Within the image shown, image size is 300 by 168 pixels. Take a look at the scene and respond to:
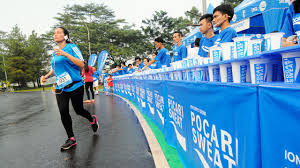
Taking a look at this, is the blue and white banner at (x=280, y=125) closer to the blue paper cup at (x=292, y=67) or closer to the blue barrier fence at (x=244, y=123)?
the blue barrier fence at (x=244, y=123)

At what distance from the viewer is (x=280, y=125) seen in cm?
99

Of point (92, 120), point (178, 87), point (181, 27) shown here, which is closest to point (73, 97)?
point (92, 120)

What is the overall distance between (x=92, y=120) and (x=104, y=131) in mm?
501

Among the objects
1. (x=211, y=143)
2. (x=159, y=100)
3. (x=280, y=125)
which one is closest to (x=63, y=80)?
(x=159, y=100)

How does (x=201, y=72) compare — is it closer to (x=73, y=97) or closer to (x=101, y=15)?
(x=73, y=97)

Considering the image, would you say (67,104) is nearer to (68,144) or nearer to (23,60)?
(68,144)

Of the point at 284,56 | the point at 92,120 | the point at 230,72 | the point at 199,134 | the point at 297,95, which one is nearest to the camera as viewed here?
the point at 297,95

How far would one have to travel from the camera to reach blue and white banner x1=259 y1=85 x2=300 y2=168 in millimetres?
912

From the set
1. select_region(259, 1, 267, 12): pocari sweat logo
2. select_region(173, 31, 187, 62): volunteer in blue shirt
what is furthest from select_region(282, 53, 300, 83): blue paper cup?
select_region(259, 1, 267, 12): pocari sweat logo

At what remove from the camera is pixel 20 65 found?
49.4 m

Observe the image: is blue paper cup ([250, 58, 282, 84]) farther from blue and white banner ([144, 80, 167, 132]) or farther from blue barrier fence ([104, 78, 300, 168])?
blue and white banner ([144, 80, 167, 132])

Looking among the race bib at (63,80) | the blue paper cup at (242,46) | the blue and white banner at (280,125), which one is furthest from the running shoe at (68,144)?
the blue and white banner at (280,125)

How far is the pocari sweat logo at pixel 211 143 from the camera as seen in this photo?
1464mm

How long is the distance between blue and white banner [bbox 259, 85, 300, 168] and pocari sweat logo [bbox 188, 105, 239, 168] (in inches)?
12.3
